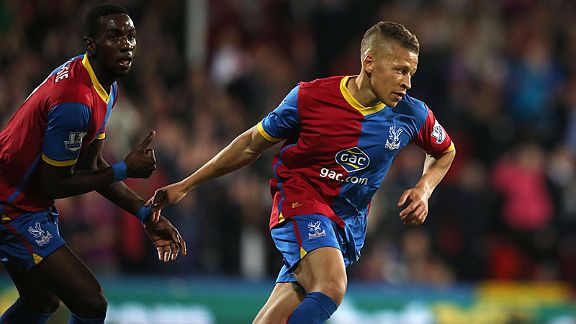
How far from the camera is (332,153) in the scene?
21.5 ft

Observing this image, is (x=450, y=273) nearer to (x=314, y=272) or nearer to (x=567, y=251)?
(x=567, y=251)

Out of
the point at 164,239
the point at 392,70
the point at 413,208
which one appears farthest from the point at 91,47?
the point at 413,208

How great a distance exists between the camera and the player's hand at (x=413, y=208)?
615 cm

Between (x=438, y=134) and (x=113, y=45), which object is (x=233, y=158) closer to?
(x=113, y=45)

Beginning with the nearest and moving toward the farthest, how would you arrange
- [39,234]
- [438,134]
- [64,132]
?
[64,132] → [39,234] → [438,134]

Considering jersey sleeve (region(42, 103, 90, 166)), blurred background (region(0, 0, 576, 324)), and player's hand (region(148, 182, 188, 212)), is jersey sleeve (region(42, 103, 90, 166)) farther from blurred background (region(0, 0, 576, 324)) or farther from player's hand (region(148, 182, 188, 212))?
blurred background (region(0, 0, 576, 324))

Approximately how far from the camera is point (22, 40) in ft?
43.0

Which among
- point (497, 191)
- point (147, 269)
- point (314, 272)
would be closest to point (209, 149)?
point (147, 269)

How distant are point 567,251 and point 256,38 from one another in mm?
5032

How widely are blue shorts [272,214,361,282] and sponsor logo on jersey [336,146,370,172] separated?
36cm

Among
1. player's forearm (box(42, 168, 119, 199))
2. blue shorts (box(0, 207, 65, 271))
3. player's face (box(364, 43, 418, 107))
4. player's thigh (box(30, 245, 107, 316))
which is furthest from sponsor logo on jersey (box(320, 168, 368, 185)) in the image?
Result: blue shorts (box(0, 207, 65, 271))

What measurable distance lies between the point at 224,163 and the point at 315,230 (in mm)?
738

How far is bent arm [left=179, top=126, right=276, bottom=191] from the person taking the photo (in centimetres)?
664

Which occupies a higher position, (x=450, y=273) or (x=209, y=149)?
(x=209, y=149)
